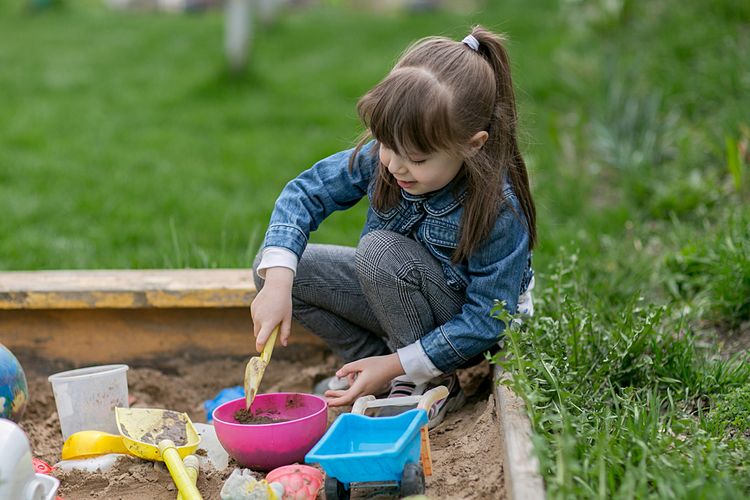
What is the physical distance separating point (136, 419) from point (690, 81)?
11.8ft

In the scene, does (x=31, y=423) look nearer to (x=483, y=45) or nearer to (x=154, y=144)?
(x=483, y=45)

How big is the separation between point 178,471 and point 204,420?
60cm

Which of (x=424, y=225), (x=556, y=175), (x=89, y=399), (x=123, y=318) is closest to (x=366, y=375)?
(x=424, y=225)

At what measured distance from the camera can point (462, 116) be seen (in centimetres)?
204

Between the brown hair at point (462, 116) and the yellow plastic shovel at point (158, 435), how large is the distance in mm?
716

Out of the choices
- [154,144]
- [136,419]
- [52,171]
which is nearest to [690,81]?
[154,144]

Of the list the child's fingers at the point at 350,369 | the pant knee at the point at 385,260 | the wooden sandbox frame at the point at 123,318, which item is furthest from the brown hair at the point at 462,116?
the wooden sandbox frame at the point at 123,318

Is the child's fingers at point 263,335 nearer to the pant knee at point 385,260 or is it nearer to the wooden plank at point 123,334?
the pant knee at point 385,260

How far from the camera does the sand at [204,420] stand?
188cm

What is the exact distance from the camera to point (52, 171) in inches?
186

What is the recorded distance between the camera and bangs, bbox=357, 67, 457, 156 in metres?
1.98

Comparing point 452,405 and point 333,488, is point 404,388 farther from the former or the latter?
point 333,488

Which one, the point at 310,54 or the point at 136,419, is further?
the point at 310,54

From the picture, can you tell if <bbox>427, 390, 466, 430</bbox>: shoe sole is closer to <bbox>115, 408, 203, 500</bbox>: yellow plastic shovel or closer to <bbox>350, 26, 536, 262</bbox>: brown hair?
<bbox>350, 26, 536, 262</bbox>: brown hair
